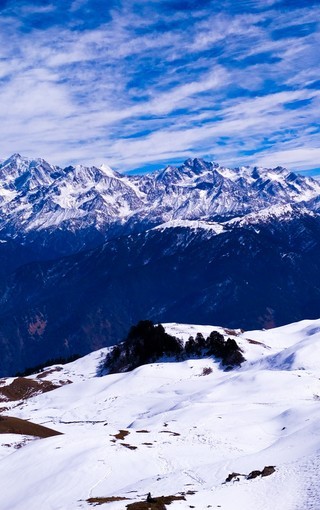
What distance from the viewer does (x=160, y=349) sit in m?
165

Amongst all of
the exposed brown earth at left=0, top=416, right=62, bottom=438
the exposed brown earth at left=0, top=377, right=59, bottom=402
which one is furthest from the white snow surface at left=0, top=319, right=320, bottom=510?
the exposed brown earth at left=0, top=377, right=59, bottom=402

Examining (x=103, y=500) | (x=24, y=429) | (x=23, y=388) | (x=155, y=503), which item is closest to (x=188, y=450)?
(x=103, y=500)

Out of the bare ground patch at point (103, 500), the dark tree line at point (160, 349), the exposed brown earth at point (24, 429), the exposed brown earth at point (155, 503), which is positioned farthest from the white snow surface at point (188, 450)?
the dark tree line at point (160, 349)

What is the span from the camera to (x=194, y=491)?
37.2 meters

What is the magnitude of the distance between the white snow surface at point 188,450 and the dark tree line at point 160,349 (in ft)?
102

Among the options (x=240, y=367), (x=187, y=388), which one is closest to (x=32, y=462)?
(x=187, y=388)

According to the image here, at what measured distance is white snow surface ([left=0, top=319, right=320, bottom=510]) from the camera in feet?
117

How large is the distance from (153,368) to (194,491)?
330ft

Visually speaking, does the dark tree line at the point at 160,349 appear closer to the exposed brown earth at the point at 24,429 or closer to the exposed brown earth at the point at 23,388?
the exposed brown earth at the point at 23,388

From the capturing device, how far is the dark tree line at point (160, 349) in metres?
145

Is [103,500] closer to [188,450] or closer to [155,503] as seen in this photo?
[155,503]

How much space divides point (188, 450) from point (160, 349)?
369ft

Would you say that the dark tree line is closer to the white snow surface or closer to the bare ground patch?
the white snow surface

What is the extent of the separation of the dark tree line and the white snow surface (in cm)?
3096
